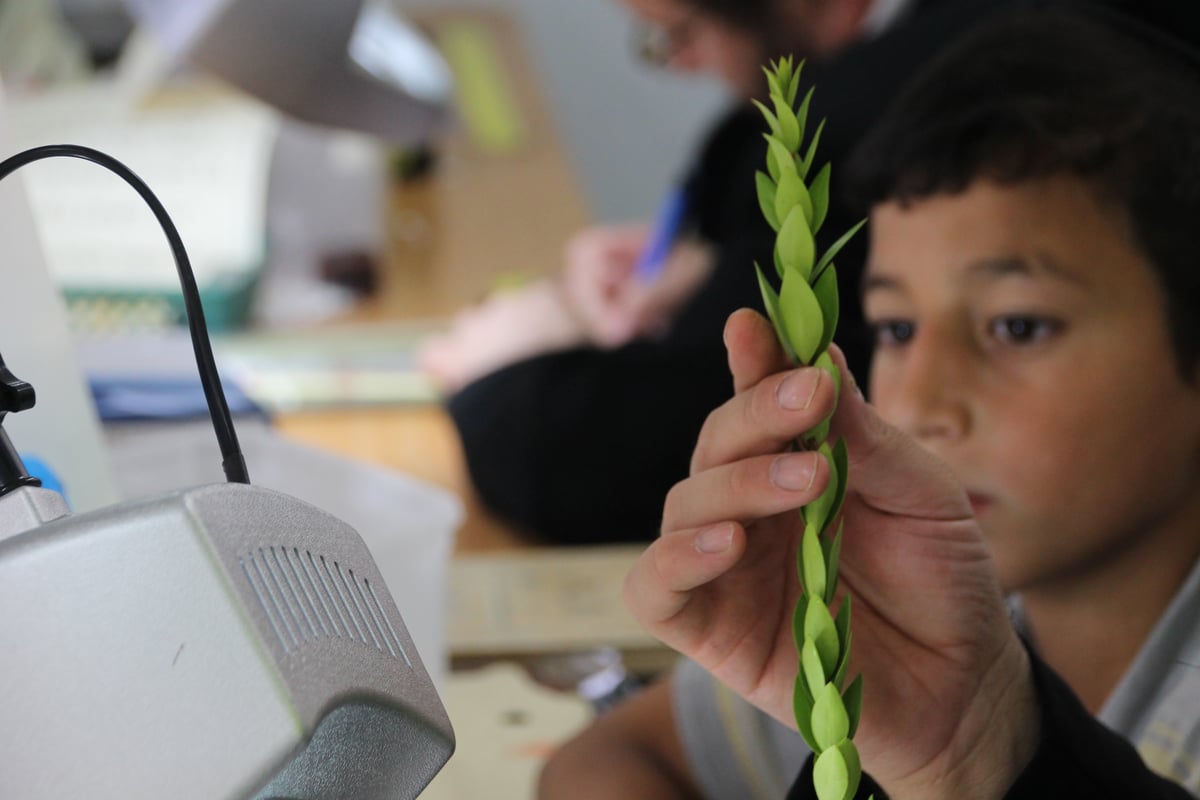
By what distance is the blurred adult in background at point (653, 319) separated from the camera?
82 cm

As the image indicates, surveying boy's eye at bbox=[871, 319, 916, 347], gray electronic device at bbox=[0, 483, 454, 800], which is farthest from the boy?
gray electronic device at bbox=[0, 483, 454, 800]

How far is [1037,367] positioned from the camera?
1.96 ft

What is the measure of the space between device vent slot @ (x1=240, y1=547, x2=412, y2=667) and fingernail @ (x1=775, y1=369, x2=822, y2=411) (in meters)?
0.10

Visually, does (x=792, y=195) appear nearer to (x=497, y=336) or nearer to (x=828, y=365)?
(x=828, y=365)

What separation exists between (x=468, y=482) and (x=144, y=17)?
0.46 meters

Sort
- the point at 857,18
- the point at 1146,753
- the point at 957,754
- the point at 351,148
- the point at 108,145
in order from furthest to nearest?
the point at 351,148, the point at 108,145, the point at 857,18, the point at 1146,753, the point at 957,754

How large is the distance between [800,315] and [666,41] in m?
1.03

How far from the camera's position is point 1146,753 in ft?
1.70

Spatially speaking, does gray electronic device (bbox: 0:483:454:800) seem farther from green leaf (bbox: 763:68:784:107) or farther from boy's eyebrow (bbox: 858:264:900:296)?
boy's eyebrow (bbox: 858:264:900:296)

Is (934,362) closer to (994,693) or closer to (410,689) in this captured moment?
(994,693)

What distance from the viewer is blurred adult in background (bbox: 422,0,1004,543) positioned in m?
0.82

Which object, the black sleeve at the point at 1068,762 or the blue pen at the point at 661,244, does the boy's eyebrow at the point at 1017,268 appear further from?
the blue pen at the point at 661,244

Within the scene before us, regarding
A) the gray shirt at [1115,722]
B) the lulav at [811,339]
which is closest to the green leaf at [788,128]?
the lulav at [811,339]

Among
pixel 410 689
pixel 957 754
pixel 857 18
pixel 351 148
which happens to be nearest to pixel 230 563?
pixel 410 689
